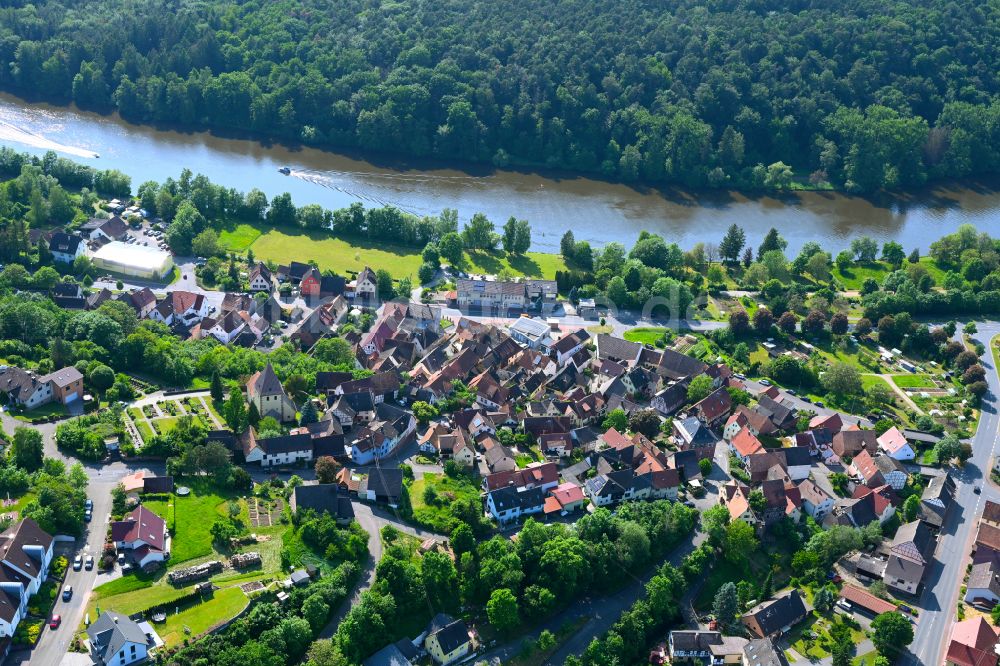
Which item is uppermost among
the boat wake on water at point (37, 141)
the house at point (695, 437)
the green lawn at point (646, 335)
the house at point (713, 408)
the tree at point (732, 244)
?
the tree at point (732, 244)

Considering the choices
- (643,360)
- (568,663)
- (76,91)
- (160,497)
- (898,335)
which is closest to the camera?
(568,663)

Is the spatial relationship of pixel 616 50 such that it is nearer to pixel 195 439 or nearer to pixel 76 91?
pixel 76 91

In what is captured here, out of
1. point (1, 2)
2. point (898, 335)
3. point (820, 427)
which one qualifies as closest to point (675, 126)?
point (898, 335)

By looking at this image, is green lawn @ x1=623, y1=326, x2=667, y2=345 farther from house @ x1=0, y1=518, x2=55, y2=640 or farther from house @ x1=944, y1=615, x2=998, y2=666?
house @ x1=0, y1=518, x2=55, y2=640

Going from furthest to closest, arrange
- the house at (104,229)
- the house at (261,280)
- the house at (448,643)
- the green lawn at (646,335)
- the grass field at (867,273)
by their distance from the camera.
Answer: the grass field at (867,273)
the house at (104,229)
the house at (261,280)
the green lawn at (646,335)
the house at (448,643)

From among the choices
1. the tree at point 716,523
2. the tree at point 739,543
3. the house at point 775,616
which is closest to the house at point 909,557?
the house at point 775,616

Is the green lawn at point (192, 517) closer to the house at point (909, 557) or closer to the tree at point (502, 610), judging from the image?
the tree at point (502, 610)
